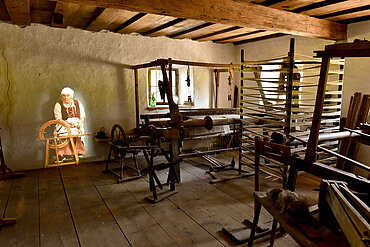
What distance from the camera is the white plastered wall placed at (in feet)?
15.2

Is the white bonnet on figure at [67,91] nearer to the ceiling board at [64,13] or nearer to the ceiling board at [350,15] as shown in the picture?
the ceiling board at [64,13]

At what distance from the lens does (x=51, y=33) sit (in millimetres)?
4828

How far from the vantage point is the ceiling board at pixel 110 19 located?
4.02 m

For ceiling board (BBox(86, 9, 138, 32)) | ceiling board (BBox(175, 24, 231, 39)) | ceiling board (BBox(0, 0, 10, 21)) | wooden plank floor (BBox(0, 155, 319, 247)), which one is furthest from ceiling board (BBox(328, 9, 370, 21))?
ceiling board (BBox(0, 0, 10, 21))

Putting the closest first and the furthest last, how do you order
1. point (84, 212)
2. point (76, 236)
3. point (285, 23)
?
point (76, 236) < point (84, 212) < point (285, 23)

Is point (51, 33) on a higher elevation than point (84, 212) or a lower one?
higher

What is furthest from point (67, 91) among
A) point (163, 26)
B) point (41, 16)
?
point (163, 26)

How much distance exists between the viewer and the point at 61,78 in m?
4.98

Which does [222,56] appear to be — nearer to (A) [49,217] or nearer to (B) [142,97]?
(B) [142,97]

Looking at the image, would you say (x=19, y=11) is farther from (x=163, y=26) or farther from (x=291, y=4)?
(x=291, y=4)

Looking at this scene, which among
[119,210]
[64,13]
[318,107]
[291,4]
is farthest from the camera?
[64,13]

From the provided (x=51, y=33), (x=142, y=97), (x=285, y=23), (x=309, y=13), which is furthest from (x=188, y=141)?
(x=51, y=33)

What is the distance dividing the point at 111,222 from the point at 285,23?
3364 mm

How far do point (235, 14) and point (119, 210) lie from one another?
274cm
